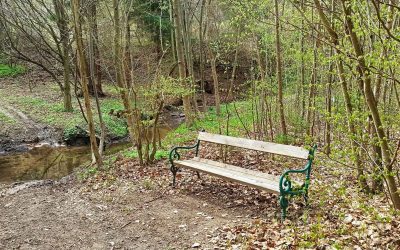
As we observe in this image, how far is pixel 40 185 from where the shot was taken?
7.90m

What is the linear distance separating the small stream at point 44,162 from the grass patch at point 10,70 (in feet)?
40.0

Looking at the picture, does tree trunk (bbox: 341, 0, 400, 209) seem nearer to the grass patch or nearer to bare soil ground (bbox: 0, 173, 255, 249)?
bare soil ground (bbox: 0, 173, 255, 249)

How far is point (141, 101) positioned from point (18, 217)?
367 cm

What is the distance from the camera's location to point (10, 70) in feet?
77.2

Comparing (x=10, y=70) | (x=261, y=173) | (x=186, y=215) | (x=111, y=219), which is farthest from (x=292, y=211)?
(x=10, y=70)

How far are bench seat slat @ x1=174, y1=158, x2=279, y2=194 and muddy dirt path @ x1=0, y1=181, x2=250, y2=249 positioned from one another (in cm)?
51

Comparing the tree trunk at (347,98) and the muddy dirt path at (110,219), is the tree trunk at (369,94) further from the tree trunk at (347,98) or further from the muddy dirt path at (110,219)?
the muddy dirt path at (110,219)

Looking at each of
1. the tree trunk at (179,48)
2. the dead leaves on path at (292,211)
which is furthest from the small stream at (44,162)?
the dead leaves on path at (292,211)

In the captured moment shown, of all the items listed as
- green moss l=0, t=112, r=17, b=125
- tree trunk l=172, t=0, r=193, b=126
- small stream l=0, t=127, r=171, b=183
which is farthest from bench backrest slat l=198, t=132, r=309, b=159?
green moss l=0, t=112, r=17, b=125

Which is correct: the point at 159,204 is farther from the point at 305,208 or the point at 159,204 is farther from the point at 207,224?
the point at 305,208

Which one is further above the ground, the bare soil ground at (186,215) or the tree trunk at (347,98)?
the tree trunk at (347,98)

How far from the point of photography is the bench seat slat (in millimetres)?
5215

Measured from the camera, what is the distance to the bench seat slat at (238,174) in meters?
5.21

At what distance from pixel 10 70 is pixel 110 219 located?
70.3ft
